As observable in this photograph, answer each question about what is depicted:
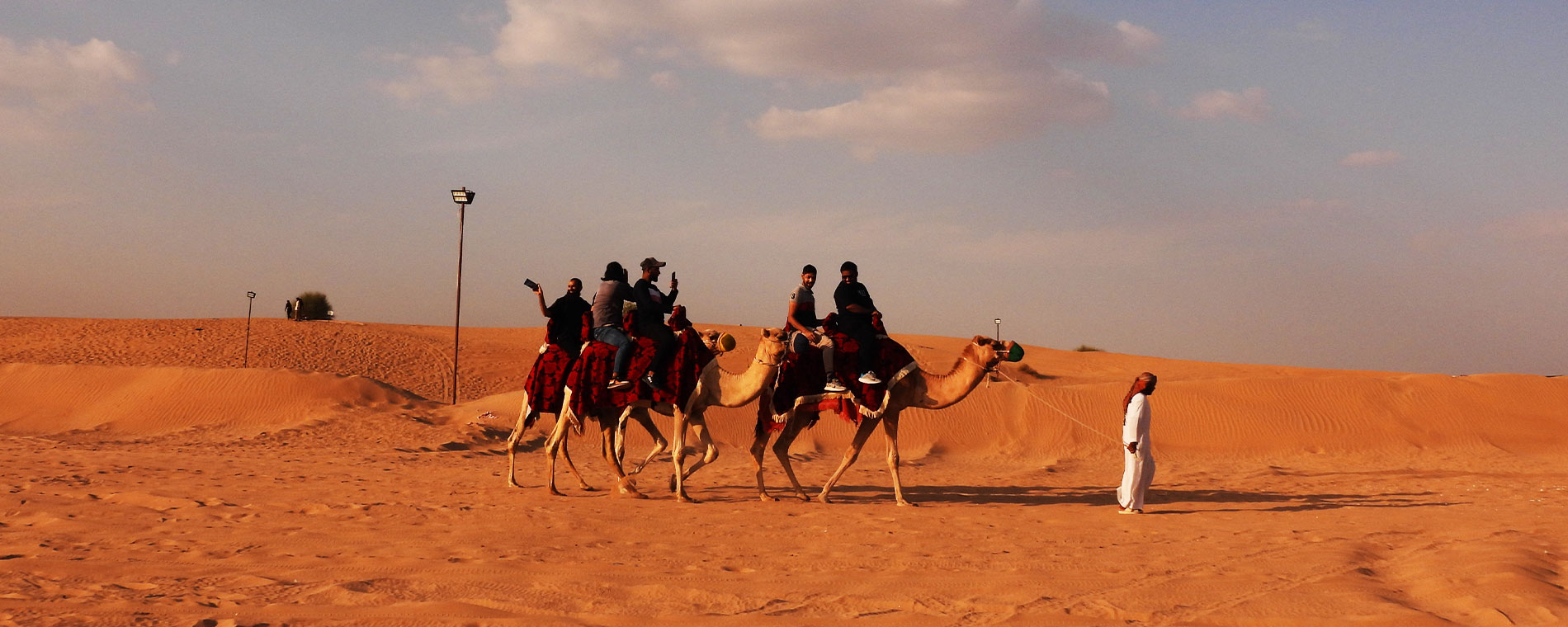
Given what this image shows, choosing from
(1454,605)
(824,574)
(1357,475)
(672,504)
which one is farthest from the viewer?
(1357,475)

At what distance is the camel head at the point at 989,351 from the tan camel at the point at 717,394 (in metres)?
2.32

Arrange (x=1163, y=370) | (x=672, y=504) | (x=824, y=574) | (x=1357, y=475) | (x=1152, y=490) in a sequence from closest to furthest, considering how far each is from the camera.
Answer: (x=824, y=574)
(x=672, y=504)
(x=1152, y=490)
(x=1357, y=475)
(x=1163, y=370)

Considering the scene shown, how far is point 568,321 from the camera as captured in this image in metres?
13.0

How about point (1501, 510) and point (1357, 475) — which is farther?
point (1357, 475)

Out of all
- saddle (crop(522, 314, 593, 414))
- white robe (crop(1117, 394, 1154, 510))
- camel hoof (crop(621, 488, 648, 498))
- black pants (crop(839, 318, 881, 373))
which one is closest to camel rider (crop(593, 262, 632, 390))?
saddle (crop(522, 314, 593, 414))

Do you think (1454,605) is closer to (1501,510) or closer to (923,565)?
(923,565)

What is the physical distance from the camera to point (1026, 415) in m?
22.1

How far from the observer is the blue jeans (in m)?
11.4

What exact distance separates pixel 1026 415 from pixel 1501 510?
10648 millimetres

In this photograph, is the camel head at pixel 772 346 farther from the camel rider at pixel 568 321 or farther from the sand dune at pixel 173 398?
the sand dune at pixel 173 398

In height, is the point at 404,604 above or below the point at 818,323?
below

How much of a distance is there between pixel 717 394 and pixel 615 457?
1.63 meters

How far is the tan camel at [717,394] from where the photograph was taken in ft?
36.1

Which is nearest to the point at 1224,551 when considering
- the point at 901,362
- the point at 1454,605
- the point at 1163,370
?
the point at 1454,605
